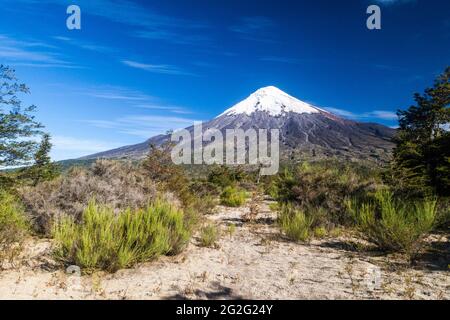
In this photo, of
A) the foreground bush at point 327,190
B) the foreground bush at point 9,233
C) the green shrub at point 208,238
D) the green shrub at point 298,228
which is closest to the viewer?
the foreground bush at point 9,233

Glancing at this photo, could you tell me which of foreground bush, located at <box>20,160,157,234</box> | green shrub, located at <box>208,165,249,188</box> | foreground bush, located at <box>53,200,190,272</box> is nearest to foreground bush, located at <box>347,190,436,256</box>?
foreground bush, located at <box>53,200,190,272</box>

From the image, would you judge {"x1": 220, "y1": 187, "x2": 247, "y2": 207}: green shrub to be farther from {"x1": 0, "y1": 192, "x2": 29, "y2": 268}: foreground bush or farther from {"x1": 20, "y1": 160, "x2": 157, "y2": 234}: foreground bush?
{"x1": 0, "y1": 192, "x2": 29, "y2": 268}: foreground bush

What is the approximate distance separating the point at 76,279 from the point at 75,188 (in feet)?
11.5

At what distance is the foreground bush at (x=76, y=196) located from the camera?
682cm

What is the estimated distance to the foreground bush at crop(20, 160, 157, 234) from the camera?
269 inches

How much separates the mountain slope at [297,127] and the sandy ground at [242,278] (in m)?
97.3

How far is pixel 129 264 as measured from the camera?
4.73 metres

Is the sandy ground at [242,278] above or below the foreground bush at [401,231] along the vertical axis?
below

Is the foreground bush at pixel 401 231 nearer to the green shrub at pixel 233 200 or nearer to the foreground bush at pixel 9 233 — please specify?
the foreground bush at pixel 9 233

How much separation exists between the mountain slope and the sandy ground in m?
97.3

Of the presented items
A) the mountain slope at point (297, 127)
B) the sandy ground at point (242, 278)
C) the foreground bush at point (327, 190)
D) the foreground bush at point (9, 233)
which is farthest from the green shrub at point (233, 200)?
the mountain slope at point (297, 127)

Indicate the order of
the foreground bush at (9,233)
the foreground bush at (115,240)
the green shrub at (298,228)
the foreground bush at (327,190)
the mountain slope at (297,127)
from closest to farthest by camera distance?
the foreground bush at (115,240)
the foreground bush at (9,233)
the green shrub at (298,228)
the foreground bush at (327,190)
the mountain slope at (297,127)
